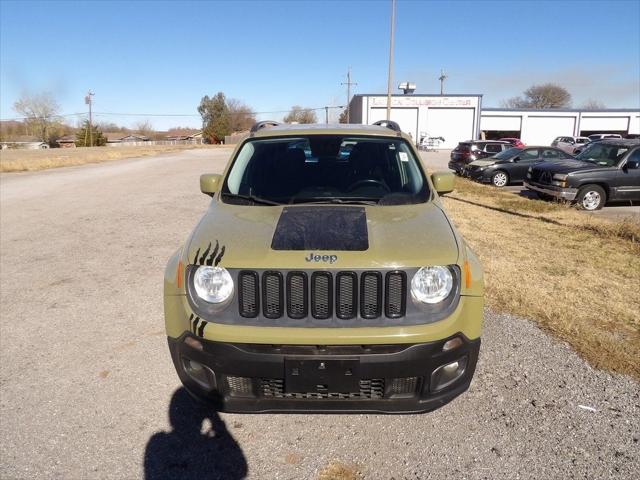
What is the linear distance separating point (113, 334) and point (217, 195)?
161cm

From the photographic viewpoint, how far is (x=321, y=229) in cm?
269

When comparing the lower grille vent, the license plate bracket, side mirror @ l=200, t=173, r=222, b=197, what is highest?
side mirror @ l=200, t=173, r=222, b=197

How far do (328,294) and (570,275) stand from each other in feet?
14.1

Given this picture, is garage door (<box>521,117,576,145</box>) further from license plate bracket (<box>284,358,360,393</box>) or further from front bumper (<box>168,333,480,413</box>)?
license plate bracket (<box>284,358,360,393</box>)

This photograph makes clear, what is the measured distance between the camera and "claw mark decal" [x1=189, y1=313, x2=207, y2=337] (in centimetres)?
241

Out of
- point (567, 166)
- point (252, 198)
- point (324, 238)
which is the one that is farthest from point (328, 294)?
point (567, 166)

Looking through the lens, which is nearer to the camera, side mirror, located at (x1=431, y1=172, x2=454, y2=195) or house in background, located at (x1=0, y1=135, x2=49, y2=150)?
side mirror, located at (x1=431, y1=172, x2=454, y2=195)

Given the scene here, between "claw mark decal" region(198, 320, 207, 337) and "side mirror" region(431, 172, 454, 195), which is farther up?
"side mirror" region(431, 172, 454, 195)

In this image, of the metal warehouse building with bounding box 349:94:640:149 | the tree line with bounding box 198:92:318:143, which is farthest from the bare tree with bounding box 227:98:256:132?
the metal warehouse building with bounding box 349:94:640:149

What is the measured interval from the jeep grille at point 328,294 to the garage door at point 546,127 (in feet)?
202

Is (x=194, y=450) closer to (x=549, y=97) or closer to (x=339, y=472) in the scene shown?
(x=339, y=472)

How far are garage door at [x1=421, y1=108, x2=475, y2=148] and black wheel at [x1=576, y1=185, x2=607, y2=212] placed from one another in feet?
152

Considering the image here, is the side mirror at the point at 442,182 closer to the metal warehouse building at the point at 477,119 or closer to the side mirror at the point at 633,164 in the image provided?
the side mirror at the point at 633,164

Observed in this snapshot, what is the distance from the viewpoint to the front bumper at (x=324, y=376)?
232 cm
